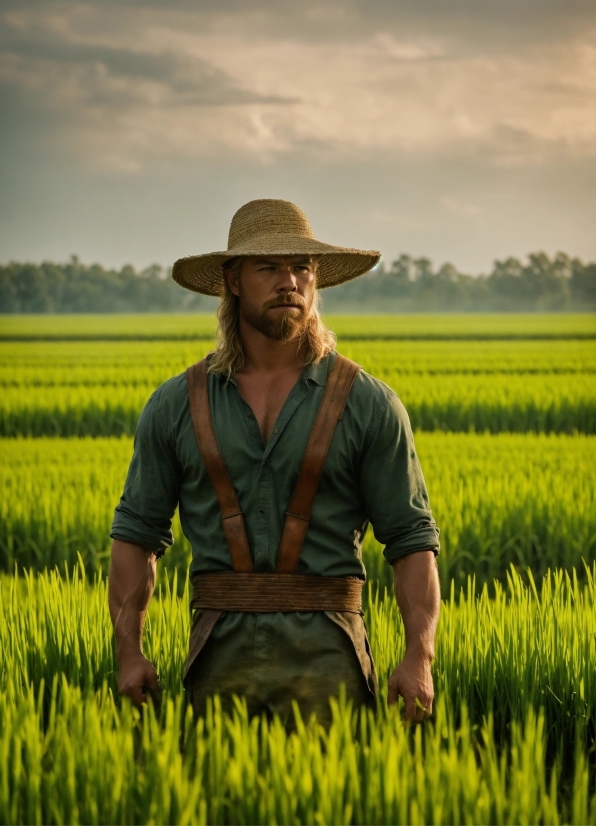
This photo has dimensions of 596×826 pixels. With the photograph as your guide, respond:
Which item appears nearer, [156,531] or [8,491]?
[156,531]

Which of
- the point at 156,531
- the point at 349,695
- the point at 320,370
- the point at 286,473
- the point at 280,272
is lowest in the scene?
the point at 349,695

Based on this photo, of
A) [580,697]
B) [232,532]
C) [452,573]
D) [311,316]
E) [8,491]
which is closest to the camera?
[232,532]

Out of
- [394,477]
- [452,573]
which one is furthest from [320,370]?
[452,573]

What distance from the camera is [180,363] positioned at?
714 inches

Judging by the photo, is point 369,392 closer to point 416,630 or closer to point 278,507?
point 278,507

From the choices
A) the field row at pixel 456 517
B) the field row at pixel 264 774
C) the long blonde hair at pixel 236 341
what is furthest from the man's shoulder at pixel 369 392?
the field row at pixel 456 517

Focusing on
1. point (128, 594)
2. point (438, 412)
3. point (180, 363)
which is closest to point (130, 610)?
point (128, 594)

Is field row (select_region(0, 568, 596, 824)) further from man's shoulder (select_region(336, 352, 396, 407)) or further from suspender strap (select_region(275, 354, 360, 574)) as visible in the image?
man's shoulder (select_region(336, 352, 396, 407))

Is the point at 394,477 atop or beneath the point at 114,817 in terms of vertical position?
atop

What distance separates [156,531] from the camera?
8.79 feet

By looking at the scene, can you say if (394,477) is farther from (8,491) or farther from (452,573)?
(8,491)

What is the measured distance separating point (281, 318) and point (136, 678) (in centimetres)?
93

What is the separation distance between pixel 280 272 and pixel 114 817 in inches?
49.8

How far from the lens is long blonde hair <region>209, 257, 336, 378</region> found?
2.66m
